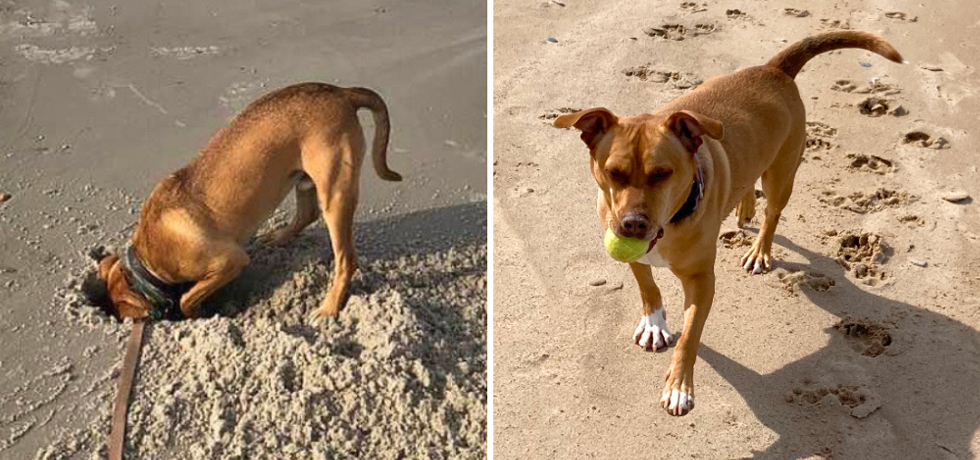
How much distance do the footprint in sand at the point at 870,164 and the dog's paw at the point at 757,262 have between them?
39.9 inches

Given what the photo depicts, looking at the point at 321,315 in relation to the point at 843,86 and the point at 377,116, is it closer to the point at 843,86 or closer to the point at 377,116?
the point at 377,116

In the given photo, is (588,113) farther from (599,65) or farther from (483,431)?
(599,65)

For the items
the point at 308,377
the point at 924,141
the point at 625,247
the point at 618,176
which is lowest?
the point at 308,377

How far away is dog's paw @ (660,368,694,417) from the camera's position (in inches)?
154

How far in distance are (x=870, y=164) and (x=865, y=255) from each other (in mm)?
814

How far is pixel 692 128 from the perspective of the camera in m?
3.53

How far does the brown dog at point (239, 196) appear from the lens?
193 inches

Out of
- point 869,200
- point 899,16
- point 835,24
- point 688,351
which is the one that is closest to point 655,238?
point 688,351

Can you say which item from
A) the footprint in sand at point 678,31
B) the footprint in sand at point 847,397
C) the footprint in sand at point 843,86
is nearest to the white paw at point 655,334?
the footprint in sand at point 847,397

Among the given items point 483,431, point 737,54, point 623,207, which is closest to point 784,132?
point 623,207

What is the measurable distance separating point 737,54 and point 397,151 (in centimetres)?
227

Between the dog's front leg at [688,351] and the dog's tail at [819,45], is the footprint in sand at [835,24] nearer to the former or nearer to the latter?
the dog's tail at [819,45]

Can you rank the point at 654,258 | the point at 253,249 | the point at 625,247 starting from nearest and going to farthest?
1. the point at 625,247
2. the point at 654,258
3. the point at 253,249

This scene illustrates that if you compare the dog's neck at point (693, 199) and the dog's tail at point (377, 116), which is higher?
the dog's neck at point (693, 199)
